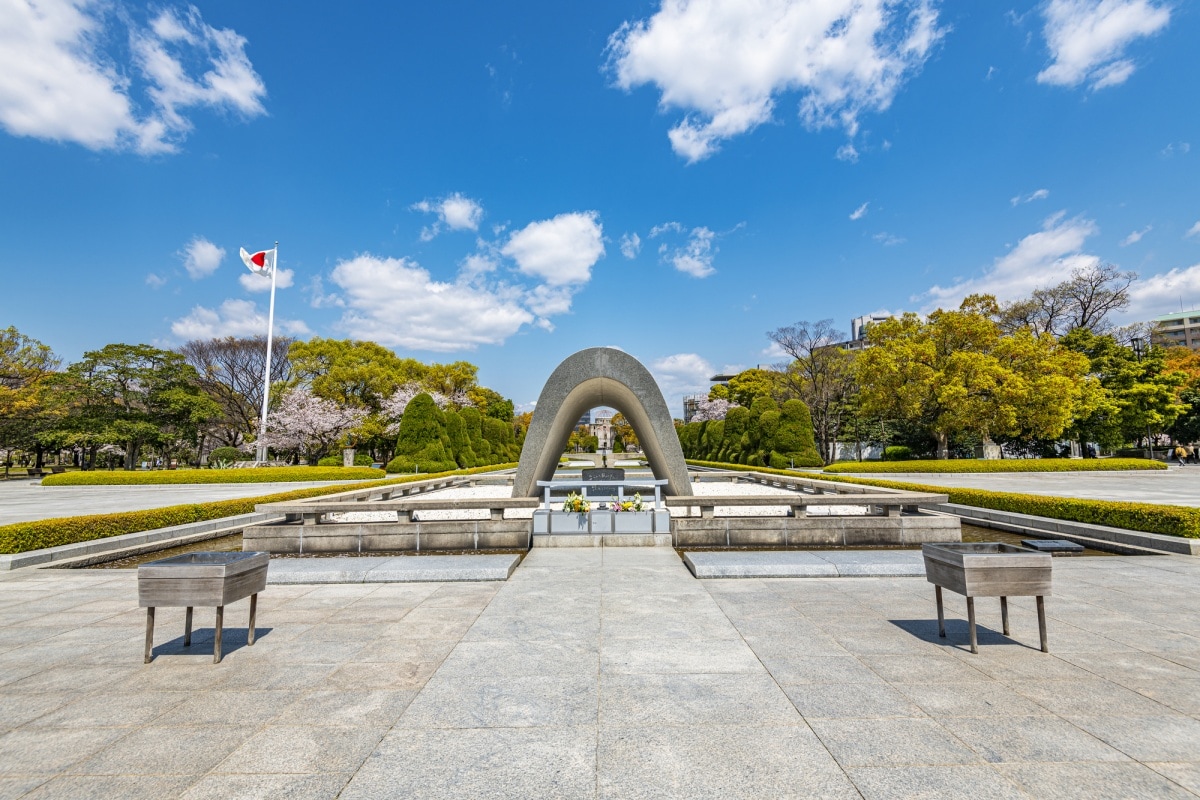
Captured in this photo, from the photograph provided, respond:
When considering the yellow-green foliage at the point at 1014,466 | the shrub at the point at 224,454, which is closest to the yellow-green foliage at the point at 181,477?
the shrub at the point at 224,454

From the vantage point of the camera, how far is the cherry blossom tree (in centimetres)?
3747

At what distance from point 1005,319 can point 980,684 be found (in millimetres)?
47075

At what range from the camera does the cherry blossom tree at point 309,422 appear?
3747 cm

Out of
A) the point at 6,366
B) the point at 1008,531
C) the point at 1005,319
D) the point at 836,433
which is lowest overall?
the point at 1008,531

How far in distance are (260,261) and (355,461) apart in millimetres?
15567

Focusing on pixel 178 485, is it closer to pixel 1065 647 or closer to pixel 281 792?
pixel 281 792

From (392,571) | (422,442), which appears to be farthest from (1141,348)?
(392,571)

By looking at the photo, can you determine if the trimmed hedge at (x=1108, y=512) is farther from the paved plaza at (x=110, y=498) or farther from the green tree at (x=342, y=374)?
the green tree at (x=342, y=374)

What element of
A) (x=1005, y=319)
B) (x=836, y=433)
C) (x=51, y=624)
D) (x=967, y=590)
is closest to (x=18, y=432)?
(x=51, y=624)

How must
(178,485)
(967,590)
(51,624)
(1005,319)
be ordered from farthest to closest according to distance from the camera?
(1005,319) < (178,485) < (51,624) < (967,590)

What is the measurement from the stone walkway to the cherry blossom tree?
34.0 m

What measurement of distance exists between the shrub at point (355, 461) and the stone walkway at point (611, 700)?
114ft

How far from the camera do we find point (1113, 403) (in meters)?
34.6

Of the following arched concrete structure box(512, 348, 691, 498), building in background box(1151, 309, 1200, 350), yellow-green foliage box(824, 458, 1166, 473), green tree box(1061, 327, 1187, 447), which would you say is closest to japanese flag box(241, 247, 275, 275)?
arched concrete structure box(512, 348, 691, 498)
